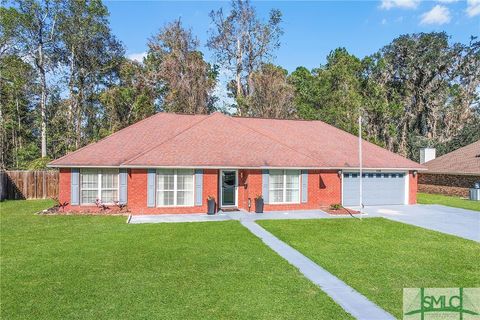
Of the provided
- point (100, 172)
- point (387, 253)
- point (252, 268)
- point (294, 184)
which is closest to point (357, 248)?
point (387, 253)

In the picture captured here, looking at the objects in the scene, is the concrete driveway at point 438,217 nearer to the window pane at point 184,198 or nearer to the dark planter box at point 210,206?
the dark planter box at point 210,206

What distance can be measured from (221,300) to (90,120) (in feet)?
110

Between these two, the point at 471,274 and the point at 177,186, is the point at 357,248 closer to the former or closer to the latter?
the point at 471,274

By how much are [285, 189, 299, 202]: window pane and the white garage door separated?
11.5 feet

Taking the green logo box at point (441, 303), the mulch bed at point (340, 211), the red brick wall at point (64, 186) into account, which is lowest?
the green logo box at point (441, 303)

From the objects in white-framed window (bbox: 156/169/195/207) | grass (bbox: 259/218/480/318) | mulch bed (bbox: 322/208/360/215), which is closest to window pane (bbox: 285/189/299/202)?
mulch bed (bbox: 322/208/360/215)

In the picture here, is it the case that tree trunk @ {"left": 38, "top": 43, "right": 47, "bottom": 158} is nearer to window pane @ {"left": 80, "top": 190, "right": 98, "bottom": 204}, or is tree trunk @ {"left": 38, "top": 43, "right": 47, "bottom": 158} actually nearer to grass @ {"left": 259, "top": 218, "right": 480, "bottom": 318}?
window pane @ {"left": 80, "top": 190, "right": 98, "bottom": 204}

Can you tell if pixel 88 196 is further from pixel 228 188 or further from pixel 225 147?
pixel 225 147

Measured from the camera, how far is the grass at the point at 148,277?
6.73 metres

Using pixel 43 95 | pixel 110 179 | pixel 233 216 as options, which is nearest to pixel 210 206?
pixel 233 216

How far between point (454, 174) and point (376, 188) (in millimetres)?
10334

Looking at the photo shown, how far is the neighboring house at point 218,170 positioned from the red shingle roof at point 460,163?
25.9 ft

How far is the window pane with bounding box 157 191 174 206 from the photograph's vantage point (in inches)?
715

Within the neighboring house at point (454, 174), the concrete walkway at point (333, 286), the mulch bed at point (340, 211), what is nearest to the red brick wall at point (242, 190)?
the mulch bed at point (340, 211)
